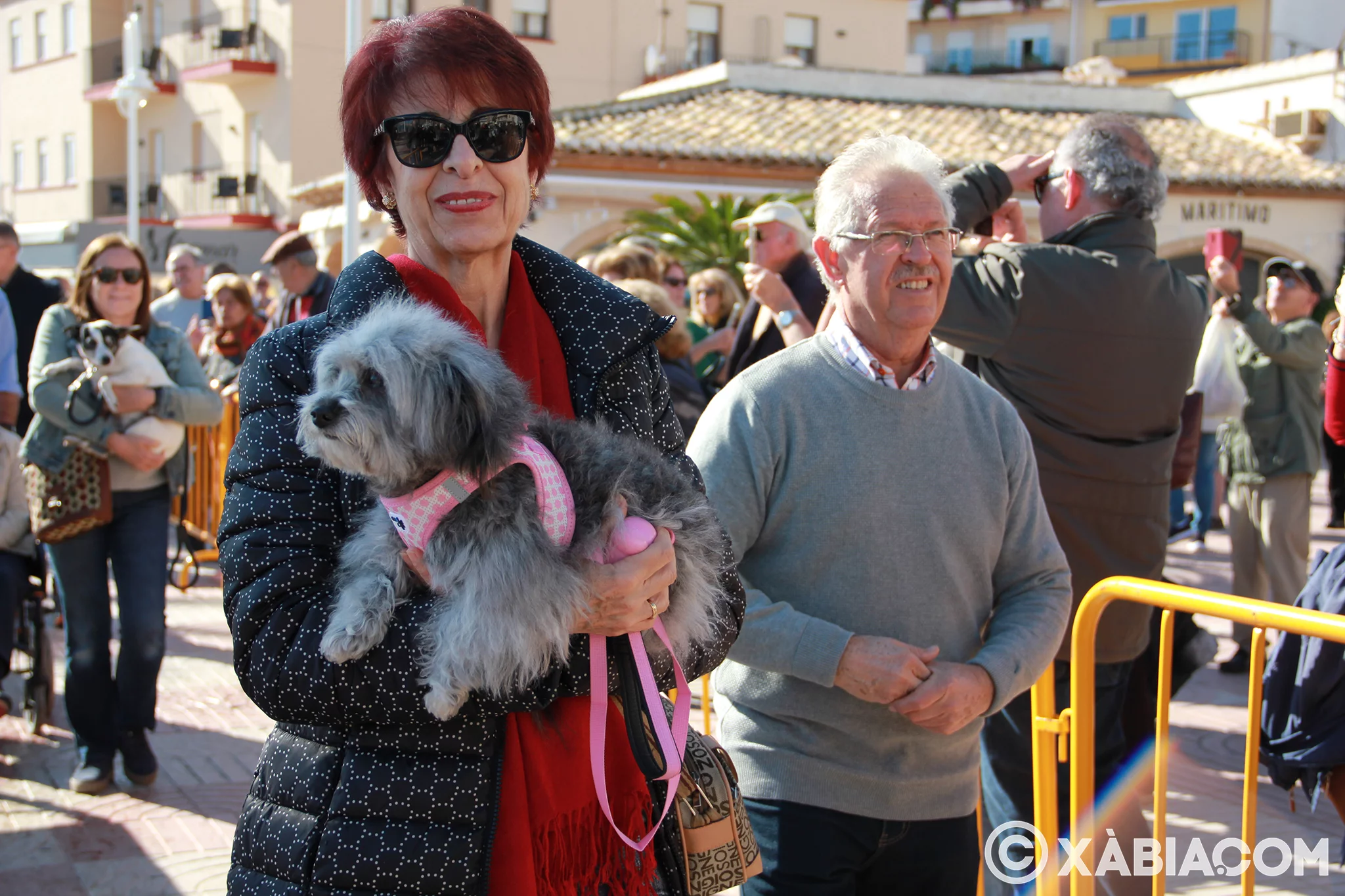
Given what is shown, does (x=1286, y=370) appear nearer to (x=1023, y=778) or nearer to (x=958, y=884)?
(x=1023, y=778)

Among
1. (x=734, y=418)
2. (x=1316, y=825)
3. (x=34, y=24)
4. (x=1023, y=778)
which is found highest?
(x=34, y=24)

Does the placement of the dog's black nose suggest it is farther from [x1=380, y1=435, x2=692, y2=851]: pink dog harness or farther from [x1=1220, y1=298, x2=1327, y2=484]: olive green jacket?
[x1=1220, y1=298, x2=1327, y2=484]: olive green jacket

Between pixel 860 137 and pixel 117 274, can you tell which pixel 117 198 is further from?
pixel 117 274

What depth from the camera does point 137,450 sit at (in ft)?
17.2

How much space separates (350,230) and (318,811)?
8654 mm

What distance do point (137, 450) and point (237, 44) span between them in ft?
95.8

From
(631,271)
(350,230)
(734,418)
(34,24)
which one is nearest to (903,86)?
(350,230)

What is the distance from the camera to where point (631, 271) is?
287 inches

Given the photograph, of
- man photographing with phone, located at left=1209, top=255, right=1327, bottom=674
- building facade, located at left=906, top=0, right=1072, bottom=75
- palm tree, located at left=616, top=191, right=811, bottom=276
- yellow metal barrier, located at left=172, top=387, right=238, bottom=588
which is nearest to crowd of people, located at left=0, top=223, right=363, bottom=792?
yellow metal barrier, located at left=172, top=387, right=238, bottom=588

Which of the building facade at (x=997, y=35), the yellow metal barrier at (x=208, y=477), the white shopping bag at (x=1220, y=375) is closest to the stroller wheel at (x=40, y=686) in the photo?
the yellow metal barrier at (x=208, y=477)

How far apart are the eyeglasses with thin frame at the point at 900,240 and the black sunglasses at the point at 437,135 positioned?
3.95 feet

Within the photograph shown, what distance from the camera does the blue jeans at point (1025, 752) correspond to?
380 centimetres

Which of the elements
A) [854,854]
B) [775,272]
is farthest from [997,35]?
[854,854]

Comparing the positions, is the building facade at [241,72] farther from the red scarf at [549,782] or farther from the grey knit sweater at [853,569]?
the red scarf at [549,782]
